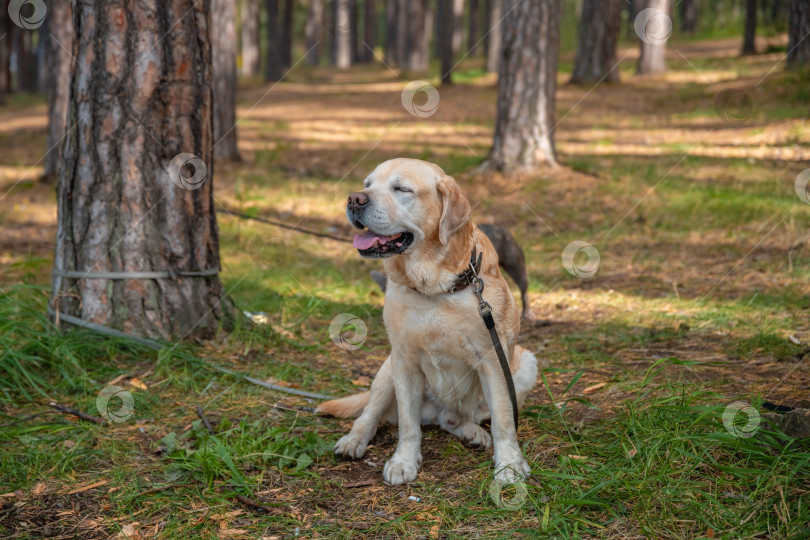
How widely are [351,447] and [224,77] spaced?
8284 mm

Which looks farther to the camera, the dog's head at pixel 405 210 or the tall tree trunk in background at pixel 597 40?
the tall tree trunk in background at pixel 597 40

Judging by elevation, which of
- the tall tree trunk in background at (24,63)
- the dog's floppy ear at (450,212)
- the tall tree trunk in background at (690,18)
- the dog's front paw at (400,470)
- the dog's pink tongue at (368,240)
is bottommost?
the dog's front paw at (400,470)

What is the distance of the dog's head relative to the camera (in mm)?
3068

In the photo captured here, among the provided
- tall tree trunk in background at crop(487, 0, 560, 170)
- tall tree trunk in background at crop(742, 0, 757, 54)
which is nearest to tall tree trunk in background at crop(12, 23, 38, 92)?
tall tree trunk in background at crop(742, 0, 757, 54)

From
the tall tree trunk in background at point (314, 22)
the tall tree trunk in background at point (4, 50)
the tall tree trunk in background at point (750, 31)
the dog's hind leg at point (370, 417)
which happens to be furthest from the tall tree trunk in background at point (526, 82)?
the tall tree trunk in background at point (314, 22)

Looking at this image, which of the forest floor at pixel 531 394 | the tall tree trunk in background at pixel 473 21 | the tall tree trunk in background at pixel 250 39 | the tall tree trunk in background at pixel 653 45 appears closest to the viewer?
the forest floor at pixel 531 394

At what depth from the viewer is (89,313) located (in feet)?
14.7

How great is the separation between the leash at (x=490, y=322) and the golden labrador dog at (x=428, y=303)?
0.09 ft

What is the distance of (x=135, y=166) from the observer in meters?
4.43

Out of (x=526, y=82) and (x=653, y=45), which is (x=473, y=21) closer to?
(x=653, y=45)

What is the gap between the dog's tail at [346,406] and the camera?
380 cm

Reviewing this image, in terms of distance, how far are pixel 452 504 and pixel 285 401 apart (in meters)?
1.46

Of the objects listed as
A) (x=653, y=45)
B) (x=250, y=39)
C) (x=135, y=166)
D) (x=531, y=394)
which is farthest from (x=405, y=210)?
(x=250, y=39)

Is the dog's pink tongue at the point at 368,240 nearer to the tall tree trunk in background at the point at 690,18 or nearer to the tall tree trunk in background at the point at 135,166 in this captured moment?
the tall tree trunk in background at the point at 135,166
